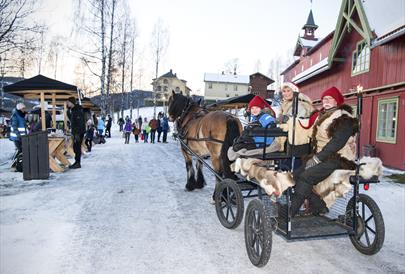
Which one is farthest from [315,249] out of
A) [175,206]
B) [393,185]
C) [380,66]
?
[380,66]

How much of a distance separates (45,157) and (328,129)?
670cm

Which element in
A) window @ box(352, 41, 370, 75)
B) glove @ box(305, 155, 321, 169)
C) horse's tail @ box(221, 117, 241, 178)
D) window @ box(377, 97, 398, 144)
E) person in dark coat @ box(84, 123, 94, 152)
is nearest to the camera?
glove @ box(305, 155, 321, 169)

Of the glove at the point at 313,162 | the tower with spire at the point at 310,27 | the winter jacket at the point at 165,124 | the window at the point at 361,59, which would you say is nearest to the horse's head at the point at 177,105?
the glove at the point at 313,162

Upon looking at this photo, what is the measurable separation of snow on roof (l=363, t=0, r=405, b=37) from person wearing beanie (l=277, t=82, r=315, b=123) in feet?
29.0

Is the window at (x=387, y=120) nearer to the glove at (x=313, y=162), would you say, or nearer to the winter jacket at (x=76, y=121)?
the glove at (x=313, y=162)

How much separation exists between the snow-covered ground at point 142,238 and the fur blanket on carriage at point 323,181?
796 mm

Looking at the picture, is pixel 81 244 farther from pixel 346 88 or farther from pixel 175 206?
pixel 346 88

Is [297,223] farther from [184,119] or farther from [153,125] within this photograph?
[153,125]

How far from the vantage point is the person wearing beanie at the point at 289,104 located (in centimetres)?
419

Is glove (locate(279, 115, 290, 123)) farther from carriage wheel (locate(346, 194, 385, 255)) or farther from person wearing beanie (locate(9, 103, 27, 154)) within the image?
person wearing beanie (locate(9, 103, 27, 154))

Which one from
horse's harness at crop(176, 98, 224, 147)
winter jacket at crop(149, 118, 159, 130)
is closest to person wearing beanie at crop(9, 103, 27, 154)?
horse's harness at crop(176, 98, 224, 147)

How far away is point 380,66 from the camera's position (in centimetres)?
1270

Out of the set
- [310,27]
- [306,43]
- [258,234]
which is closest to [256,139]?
[258,234]

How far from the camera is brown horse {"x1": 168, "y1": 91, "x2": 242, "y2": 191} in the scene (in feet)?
17.4
